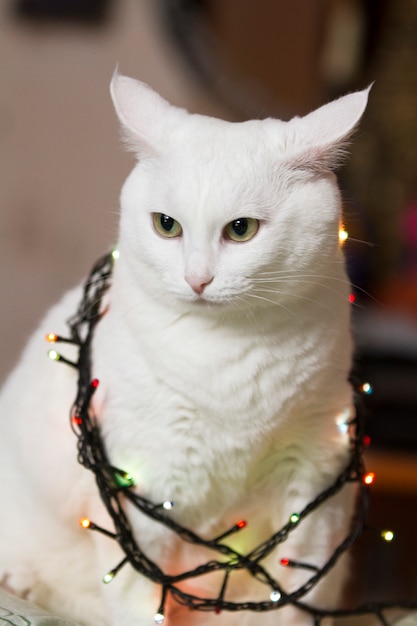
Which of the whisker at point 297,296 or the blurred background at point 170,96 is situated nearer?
the whisker at point 297,296

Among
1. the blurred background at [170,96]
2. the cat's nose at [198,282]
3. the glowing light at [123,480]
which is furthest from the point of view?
the blurred background at [170,96]

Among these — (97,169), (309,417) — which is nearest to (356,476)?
(309,417)

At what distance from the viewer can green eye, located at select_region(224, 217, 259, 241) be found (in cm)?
65

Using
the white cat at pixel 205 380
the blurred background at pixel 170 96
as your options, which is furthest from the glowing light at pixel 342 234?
the blurred background at pixel 170 96

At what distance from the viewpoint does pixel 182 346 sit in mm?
711

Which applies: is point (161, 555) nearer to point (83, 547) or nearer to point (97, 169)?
point (83, 547)

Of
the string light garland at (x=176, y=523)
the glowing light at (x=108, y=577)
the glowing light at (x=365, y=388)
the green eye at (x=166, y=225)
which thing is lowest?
the glowing light at (x=108, y=577)

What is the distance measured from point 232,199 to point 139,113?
123mm

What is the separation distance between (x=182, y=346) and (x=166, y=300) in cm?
4

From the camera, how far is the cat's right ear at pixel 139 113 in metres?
0.67

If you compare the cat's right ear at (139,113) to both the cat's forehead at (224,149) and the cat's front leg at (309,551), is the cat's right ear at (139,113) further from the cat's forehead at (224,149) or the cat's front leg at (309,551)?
the cat's front leg at (309,551)

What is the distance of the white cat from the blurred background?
1149mm

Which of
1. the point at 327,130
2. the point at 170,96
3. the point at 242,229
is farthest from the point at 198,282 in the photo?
the point at 170,96

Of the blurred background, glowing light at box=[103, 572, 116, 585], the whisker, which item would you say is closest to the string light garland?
glowing light at box=[103, 572, 116, 585]
